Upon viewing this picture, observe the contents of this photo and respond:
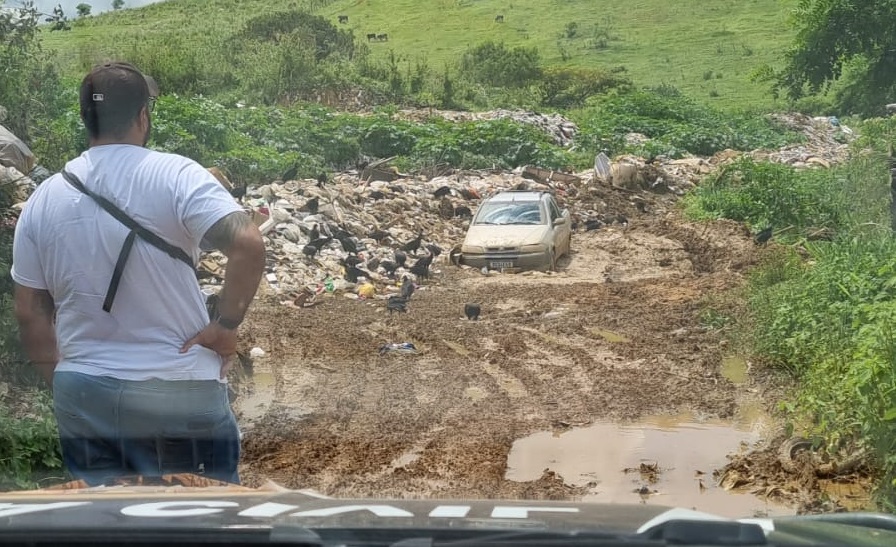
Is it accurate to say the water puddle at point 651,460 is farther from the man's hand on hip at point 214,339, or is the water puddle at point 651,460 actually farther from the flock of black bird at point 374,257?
the flock of black bird at point 374,257

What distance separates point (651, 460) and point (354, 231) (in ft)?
34.8

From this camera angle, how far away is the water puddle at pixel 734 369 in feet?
30.7

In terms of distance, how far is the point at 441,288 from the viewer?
14414 mm

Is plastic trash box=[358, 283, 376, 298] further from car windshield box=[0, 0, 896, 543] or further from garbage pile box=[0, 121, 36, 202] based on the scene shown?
garbage pile box=[0, 121, 36, 202]

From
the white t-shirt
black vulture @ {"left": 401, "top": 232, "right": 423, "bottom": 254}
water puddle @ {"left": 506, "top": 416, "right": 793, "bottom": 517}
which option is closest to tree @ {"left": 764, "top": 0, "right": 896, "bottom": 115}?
black vulture @ {"left": 401, "top": 232, "right": 423, "bottom": 254}

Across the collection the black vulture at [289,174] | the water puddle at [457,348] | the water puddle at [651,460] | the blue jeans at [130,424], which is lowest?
the water puddle at [457,348]

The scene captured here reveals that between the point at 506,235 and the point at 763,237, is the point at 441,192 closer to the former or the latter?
the point at 506,235

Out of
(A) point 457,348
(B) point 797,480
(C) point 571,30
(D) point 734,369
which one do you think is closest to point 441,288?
(A) point 457,348

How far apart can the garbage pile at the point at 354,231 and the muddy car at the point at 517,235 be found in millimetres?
666

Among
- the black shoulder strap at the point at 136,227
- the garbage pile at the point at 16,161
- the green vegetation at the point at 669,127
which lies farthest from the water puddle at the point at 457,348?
the green vegetation at the point at 669,127

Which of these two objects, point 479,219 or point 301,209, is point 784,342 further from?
point 301,209

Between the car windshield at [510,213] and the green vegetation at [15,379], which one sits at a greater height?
the green vegetation at [15,379]

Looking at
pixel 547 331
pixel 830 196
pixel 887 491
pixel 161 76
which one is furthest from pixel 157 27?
pixel 887 491

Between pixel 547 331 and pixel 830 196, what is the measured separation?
29.2 ft
